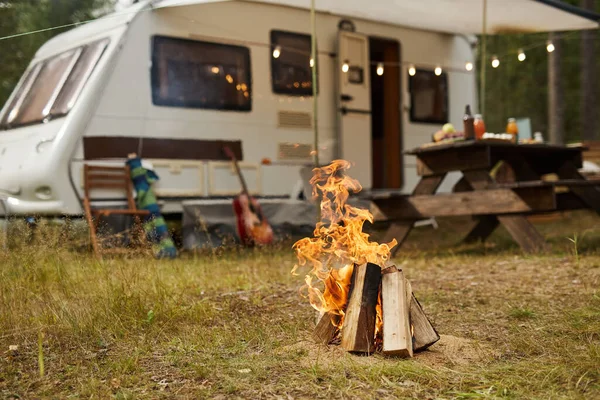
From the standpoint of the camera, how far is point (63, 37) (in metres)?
7.66

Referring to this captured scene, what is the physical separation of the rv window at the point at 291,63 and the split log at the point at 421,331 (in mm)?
5039

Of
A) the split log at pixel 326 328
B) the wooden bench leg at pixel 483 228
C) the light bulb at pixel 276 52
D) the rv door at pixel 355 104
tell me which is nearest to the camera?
the split log at pixel 326 328

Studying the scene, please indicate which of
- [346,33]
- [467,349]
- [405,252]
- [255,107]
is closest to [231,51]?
[255,107]

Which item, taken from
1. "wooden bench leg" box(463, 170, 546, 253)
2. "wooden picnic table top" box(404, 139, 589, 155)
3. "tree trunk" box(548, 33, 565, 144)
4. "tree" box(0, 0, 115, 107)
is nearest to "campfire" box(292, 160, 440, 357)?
"wooden picnic table top" box(404, 139, 589, 155)

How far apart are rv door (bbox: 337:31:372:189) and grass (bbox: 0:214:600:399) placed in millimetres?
3238

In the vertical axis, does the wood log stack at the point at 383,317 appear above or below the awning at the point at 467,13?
below

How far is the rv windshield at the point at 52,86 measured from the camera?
264 inches

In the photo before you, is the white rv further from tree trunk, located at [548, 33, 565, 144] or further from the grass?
tree trunk, located at [548, 33, 565, 144]

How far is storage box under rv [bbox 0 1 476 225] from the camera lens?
6.57m

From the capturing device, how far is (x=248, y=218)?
729 centimetres

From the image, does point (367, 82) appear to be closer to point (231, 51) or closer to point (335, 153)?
point (335, 153)

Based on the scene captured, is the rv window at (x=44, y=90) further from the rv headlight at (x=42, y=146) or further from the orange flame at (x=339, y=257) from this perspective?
the orange flame at (x=339, y=257)

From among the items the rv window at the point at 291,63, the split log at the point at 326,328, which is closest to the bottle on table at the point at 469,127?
the rv window at the point at 291,63

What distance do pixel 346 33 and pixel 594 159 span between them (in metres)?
4.35
